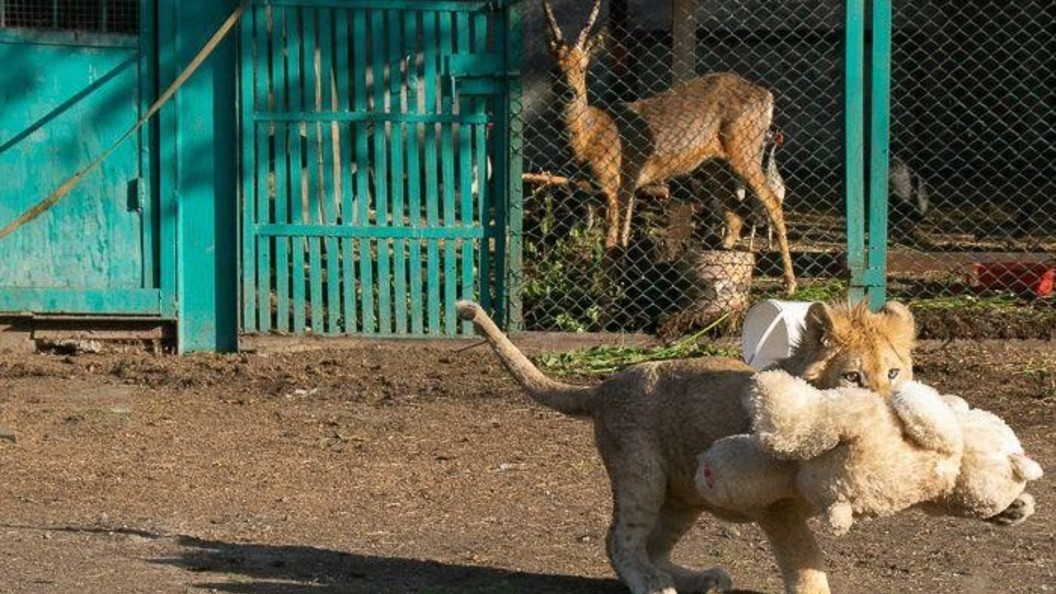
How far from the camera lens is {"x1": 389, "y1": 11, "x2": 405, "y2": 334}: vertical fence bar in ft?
32.3

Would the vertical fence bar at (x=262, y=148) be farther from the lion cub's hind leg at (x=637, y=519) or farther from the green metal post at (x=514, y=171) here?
the lion cub's hind leg at (x=637, y=519)

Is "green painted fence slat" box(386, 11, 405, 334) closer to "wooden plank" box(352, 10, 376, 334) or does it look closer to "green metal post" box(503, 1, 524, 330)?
"wooden plank" box(352, 10, 376, 334)

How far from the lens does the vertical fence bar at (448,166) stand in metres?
9.81

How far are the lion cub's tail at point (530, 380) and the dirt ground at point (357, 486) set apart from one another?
58 centimetres

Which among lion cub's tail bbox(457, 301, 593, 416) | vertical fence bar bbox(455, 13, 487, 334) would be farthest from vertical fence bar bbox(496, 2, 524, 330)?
lion cub's tail bbox(457, 301, 593, 416)

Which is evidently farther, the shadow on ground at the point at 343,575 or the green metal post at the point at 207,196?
the green metal post at the point at 207,196

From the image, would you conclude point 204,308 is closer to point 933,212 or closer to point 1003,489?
point 1003,489

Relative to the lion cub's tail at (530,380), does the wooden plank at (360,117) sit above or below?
above

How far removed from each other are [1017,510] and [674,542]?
1.10m

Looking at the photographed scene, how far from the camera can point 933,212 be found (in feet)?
50.8

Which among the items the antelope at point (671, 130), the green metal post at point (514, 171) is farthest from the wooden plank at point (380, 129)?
the antelope at point (671, 130)

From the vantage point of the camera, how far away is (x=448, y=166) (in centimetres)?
991

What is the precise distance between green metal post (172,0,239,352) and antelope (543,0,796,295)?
267cm

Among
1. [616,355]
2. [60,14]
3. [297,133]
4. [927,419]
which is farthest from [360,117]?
[927,419]
